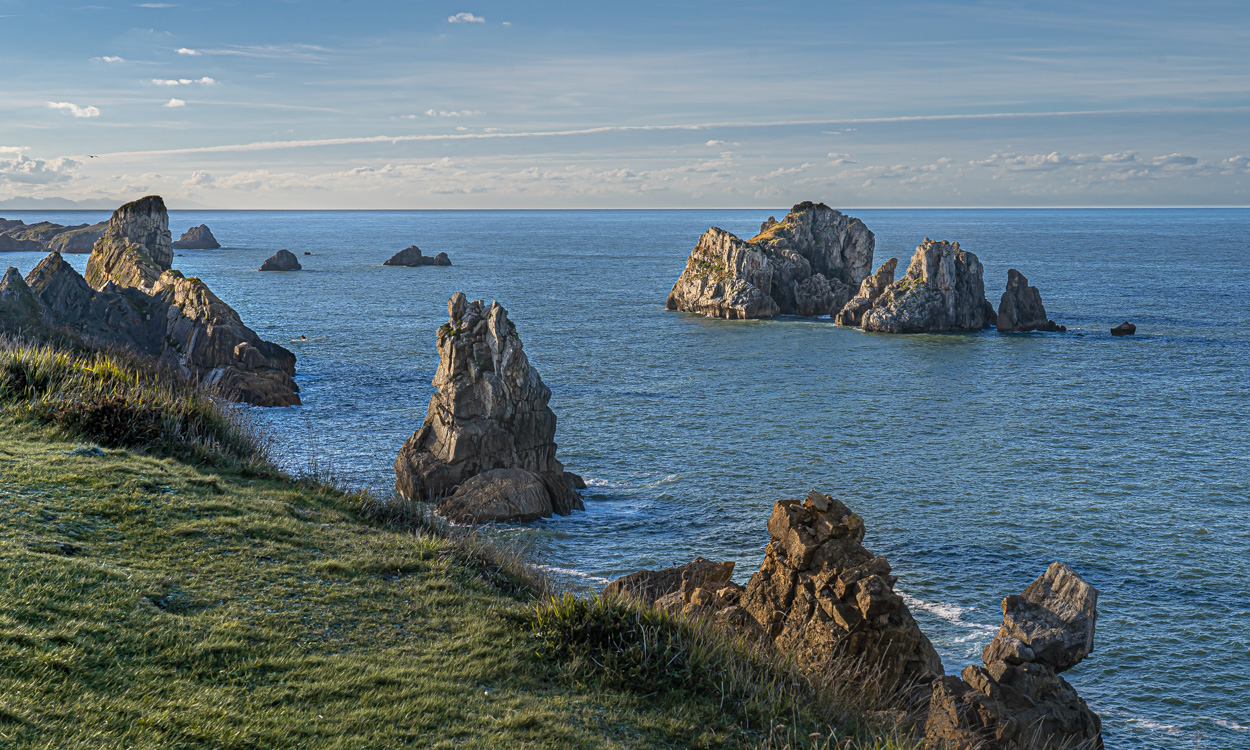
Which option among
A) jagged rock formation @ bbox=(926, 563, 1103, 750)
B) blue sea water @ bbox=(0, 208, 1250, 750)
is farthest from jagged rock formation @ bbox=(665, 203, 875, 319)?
jagged rock formation @ bbox=(926, 563, 1103, 750)

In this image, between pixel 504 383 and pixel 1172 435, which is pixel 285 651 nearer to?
pixel 504 383

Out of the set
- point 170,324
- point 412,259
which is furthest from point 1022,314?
point 412,259

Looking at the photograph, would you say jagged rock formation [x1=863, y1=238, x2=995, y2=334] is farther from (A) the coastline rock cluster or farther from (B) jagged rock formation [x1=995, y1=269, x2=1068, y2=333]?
(A) the coastline rock cluster

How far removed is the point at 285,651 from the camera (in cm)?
1052

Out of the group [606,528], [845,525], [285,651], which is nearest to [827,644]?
[845,525]

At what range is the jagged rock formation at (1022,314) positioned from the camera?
95.8 metres

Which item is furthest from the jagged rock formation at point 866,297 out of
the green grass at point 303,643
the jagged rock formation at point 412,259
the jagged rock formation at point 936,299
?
the jagged rock formation at point 412,259

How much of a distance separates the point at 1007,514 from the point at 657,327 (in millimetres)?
65124

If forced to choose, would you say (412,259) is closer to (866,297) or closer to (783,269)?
(783,269)

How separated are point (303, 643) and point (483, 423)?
28.6 metres

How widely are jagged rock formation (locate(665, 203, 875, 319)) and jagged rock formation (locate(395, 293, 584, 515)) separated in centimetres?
7346

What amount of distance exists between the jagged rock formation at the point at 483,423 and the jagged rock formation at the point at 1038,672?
23.4 meters

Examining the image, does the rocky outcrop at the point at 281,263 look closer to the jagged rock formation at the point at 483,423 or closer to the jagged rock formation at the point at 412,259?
the jagged rock formation at the point at 412,259

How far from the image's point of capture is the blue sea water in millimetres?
29406
